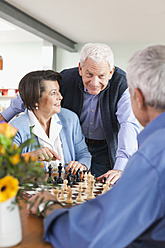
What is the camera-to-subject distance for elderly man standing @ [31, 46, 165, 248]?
84 cm

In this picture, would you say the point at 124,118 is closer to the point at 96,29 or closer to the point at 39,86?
the point at 39,86

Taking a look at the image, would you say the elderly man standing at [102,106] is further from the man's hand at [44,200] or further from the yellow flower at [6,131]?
the yellow flower at [6,131]

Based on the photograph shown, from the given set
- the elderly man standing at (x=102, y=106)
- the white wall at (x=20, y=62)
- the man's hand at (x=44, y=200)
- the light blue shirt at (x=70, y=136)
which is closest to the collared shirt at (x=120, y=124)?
the elderly man standing at (x=102, y=106)

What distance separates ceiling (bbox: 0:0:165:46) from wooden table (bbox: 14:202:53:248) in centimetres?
515

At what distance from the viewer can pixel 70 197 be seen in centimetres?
148

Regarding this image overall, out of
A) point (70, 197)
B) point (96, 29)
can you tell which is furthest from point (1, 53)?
point (70, 197)

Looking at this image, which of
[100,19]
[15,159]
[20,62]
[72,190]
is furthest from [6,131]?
[20,62]

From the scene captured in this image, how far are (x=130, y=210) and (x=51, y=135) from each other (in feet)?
5.32

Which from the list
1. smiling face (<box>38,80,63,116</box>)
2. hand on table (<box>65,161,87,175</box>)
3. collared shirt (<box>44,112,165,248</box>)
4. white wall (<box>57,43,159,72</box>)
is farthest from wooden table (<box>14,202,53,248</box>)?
white wall (<box>57,43,159,72</box>)

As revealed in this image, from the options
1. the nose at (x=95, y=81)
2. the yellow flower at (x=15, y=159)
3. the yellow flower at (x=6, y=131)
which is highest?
the nose at (x=95, y=81)

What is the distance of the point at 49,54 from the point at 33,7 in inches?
109

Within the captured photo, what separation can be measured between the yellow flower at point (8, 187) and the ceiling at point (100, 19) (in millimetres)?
5344

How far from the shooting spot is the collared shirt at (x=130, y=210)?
2.75 ft

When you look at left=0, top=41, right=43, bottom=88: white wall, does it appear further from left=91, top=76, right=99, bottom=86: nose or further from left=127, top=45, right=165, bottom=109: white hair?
left=127, top=45, right=165, bottom=109: white hair
